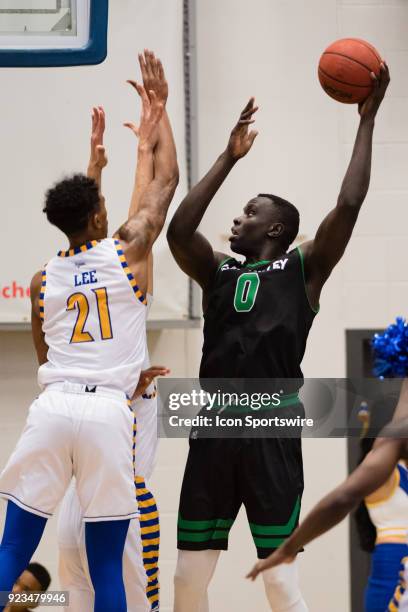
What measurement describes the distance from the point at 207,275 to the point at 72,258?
640mm

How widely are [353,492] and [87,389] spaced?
1.22m

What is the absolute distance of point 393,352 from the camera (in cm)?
327

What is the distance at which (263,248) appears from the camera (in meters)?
4.28

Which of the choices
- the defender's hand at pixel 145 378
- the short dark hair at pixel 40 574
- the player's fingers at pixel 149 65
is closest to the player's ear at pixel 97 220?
the defender's hand at pixel 145 378

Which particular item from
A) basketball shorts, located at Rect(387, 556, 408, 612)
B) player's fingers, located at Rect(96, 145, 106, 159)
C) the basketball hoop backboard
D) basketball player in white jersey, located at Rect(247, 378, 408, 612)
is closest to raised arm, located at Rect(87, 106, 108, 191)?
player's fingers, located at Rect(96, 145, 106, 159)

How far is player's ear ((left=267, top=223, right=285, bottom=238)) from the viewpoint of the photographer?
14.0 ft

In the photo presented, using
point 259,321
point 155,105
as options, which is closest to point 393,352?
point 259,321

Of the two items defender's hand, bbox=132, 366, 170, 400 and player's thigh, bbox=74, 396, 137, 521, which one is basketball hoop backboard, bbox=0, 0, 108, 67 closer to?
defender's hand, bbox=132, 366, 170, 400

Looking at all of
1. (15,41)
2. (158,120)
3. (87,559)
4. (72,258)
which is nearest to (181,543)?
(87,559)

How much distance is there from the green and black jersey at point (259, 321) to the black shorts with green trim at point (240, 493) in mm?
299

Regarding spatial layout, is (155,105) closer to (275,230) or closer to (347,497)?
(275,230)

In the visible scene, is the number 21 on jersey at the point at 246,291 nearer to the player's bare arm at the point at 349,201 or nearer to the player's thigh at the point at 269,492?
the player's bare arm at the point at 349,201

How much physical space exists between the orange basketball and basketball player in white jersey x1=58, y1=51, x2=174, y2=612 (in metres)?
0.73

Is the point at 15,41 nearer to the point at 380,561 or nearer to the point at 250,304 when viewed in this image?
the point at 250,304
